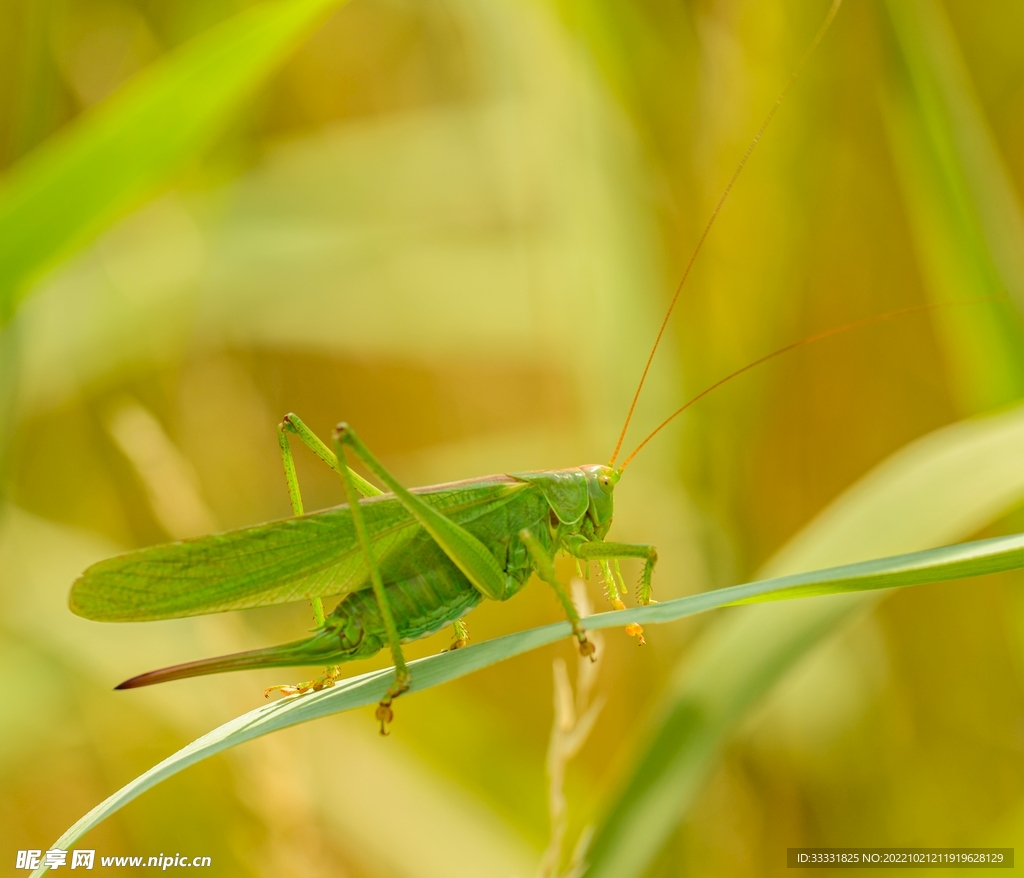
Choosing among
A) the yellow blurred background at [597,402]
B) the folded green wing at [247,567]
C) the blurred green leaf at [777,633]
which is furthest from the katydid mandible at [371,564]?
the yellow blurred background at [597,402]

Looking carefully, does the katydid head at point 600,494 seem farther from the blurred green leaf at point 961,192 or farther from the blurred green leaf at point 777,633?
the blurred green leaf at point 961,192

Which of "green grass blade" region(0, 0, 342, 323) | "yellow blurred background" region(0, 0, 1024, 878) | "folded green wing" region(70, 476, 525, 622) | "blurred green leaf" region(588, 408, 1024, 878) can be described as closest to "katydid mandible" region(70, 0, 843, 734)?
"folded green wing" region(70, 476, 525, 622)

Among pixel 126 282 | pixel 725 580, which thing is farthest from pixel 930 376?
pixel 126 282

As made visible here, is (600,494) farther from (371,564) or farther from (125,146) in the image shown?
(125,146)

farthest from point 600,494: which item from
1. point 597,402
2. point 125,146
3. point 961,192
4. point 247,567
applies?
point 125,146

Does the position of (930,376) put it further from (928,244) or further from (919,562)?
(919,562)

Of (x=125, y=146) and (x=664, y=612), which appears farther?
(x=125, y=146)
